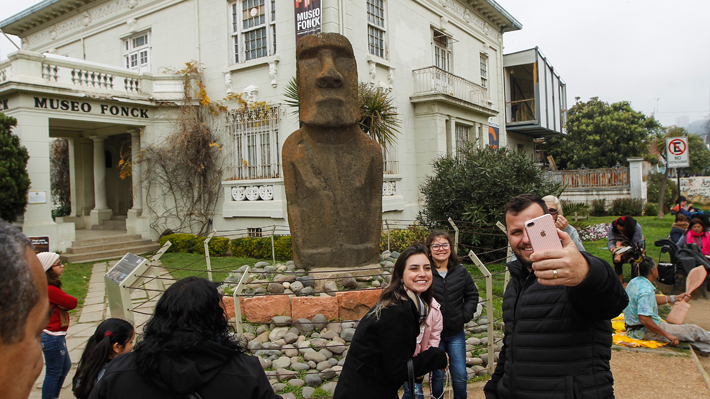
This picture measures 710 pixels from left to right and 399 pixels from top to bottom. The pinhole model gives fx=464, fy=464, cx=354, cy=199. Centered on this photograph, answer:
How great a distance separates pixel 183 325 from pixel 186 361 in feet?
0.49

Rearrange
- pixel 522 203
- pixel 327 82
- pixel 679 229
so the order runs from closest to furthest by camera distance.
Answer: pixel 522 203 < pixel 327 82 < pixel 679 229

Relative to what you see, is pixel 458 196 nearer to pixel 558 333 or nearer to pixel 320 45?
pixel 320 45

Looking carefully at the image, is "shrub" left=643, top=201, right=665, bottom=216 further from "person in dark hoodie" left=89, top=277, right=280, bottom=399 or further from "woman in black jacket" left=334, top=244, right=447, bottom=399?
"person in dark hoodie" left=89, top=277, right=280, bottom=399

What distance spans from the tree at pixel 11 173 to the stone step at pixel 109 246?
5.09ft

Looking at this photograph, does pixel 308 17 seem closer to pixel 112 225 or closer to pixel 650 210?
pixel 112 225

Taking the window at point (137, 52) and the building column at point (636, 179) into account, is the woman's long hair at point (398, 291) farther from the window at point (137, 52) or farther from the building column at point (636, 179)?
the building column at point (636, 179)

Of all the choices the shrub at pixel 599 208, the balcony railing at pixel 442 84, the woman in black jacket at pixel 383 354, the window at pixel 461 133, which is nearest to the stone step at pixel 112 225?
the balcony railing at pixel 442 84

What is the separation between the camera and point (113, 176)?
17391mm

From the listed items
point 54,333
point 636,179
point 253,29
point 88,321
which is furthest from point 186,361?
point 636,179

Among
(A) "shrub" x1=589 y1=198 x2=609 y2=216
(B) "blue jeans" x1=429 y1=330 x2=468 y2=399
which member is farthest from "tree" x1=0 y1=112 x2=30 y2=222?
(A) "shrub" x1=589 y1=198 x2=609 y2=216

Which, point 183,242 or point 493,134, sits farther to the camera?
point 493,134

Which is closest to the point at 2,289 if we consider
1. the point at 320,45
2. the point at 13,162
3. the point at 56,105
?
the point at 320,45

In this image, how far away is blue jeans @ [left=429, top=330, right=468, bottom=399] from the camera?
12.0 feet

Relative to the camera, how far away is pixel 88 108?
41.7 feet
